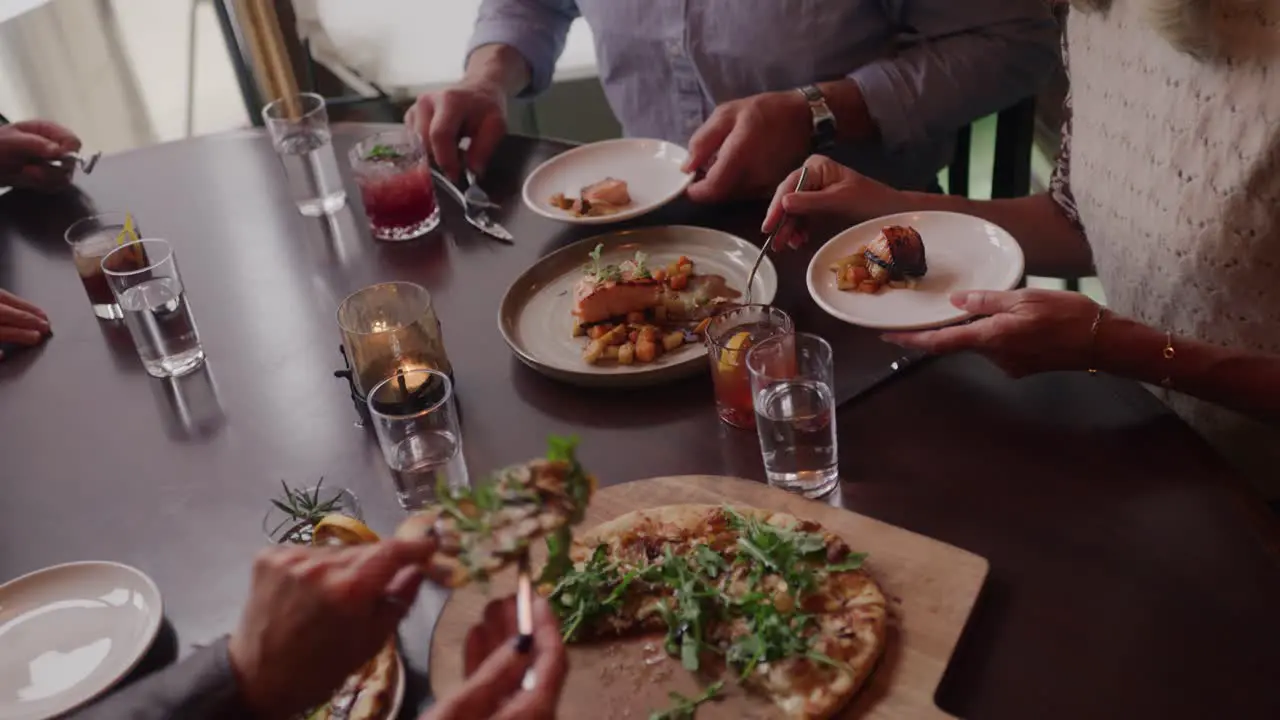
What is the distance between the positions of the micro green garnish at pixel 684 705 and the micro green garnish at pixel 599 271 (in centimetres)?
65

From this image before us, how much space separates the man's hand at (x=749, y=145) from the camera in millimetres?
1788

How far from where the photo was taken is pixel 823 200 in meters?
1.62

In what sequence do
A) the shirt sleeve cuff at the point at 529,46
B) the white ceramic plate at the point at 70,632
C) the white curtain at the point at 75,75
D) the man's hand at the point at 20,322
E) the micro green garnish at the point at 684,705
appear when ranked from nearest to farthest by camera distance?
1. the micro green garnish at the point at 684,705
2. the white ceramic plate at the point at 70,632
3. the man's hand at the point at 20,322
4. the shirt sleeve cuff at the point at 529,46
5. the white curtain at the point at 75,75

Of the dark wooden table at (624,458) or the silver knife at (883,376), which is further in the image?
the silver knife at (883,376)

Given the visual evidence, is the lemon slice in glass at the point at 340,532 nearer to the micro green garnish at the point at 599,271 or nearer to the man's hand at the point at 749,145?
the micro green garnish at the point at 599,271

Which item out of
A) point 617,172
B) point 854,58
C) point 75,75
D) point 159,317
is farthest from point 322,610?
point 75,75

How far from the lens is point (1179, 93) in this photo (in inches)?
56.6

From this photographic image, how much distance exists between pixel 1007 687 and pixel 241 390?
1.06m

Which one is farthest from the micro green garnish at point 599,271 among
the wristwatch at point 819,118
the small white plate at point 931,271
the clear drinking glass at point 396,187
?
the wristwatch at point 819,118

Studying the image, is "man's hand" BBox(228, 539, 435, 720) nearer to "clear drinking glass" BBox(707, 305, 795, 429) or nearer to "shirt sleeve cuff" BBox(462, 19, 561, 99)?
"clear drinking glass" BBox(707, 305, 795, 429)

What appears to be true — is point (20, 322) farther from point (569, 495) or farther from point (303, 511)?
point (569, 495)

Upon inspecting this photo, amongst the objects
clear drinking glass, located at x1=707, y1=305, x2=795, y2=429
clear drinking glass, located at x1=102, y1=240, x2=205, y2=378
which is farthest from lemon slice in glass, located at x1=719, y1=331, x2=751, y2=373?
clear drinking glass, located at x1=102, y1=240, x2=205, y2=378

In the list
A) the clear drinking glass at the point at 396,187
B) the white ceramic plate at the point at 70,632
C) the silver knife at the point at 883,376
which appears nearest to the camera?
the white ceramic plate at the point at 70,632

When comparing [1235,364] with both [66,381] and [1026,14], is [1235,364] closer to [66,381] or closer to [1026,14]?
[1026,14]
